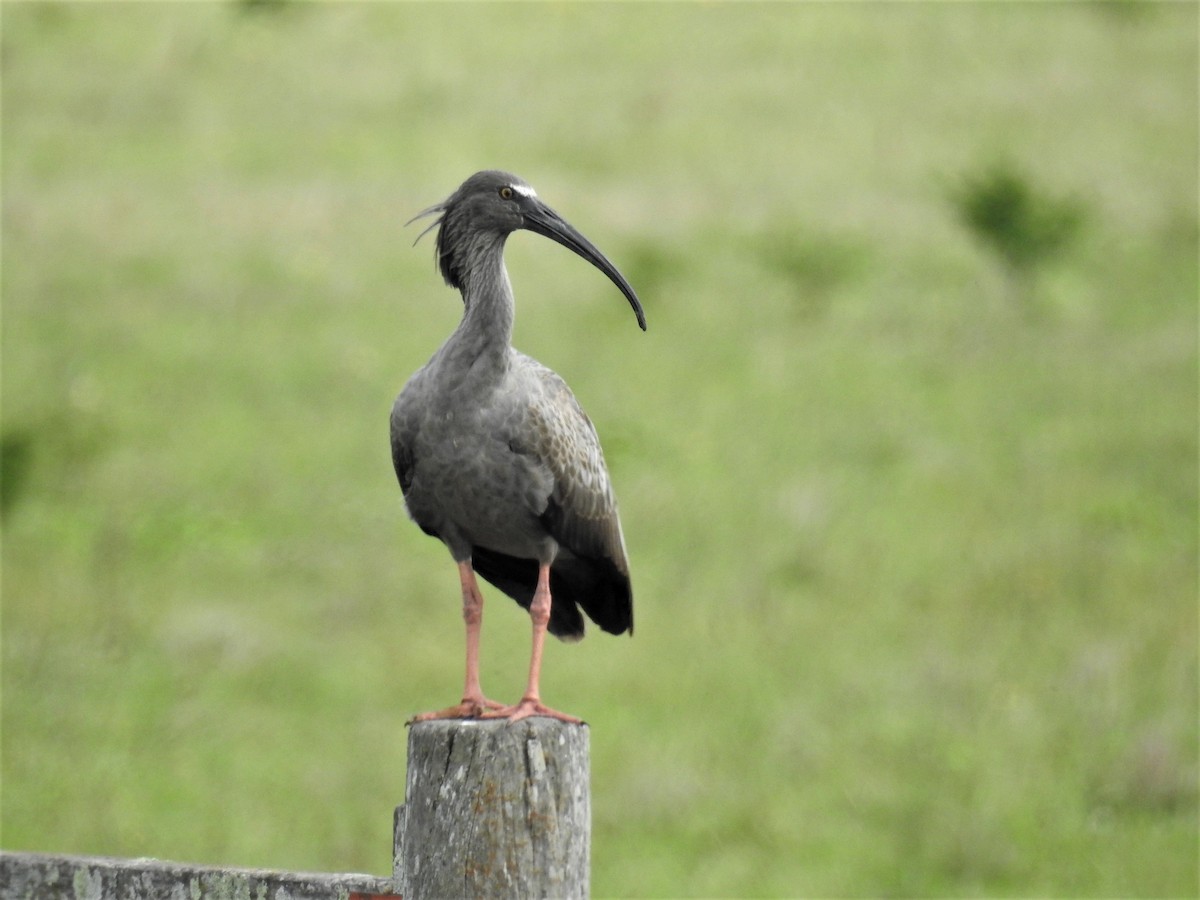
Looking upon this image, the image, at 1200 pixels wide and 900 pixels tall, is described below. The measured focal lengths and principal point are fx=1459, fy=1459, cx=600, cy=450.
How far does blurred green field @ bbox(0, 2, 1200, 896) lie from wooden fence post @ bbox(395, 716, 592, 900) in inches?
249

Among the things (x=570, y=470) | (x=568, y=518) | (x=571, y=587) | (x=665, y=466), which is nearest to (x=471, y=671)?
(x=568, y=518)

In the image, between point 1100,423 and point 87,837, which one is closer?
point 87,837

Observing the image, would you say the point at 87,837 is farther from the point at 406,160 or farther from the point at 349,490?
the point at 406,160

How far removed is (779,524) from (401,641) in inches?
168

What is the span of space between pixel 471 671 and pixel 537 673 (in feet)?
0.67

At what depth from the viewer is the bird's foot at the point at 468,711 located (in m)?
3.82

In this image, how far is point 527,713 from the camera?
3621 millimetres

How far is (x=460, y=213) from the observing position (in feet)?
14.6

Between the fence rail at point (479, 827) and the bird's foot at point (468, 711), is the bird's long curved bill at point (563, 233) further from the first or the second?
the fence rail at point (479, 827)

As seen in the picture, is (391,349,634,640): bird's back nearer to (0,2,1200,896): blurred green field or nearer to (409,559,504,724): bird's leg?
(409,559,504,724): bird's leg

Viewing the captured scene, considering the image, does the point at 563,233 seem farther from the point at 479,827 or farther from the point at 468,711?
the point at 479,827

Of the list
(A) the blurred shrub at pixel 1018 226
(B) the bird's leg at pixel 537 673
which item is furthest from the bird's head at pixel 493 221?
(A) the blurred shrub at pixel 1018 226

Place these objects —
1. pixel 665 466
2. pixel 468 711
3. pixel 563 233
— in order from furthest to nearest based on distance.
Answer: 1. pixel 665 466
2. pixel 563 233
3. pixel 468 711

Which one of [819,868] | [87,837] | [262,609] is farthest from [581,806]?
[262,609]
